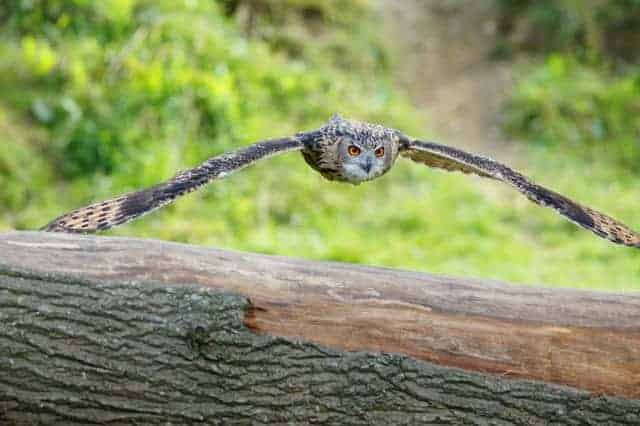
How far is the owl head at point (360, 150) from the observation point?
5.78 m

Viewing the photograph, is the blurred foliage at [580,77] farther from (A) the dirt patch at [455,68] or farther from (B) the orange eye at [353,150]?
(B) the orange eye at [353,150]

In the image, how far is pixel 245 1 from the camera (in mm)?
12648

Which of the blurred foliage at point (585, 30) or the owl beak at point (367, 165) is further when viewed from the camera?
the blurred foliage at point (585, 30)

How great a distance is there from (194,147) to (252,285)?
5.84 meters

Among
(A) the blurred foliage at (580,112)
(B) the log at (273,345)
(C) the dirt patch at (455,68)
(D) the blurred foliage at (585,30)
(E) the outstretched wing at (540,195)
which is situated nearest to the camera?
(B) the log at (273,345)

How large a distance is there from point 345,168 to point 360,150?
0.13 m

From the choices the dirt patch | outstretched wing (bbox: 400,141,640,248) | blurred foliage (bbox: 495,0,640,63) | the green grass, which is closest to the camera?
outstretched wing (bbox: 400,141,640,248)

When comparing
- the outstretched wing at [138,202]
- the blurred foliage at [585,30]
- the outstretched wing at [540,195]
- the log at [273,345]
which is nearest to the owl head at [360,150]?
the outstretched wing at [540,195]

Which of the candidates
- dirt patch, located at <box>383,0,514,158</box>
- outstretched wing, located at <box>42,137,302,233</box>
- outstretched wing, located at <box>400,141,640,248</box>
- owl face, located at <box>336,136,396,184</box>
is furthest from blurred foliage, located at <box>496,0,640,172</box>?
outstretched wing, located at <box>42,137,302,233</box>

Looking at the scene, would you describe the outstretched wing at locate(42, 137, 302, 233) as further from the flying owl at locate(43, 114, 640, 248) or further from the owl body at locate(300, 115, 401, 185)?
the owl body at locate(300, 115, 401, 185)

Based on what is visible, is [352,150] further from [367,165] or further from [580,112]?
[580,112]

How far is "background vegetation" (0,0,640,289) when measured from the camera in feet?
30.0

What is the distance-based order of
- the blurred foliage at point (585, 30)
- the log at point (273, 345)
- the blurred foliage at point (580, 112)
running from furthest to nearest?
1. the blurred foliage at point (585, 30)
2. the blurred foliage at point (580, 112)
3. the log at point (273, 345)

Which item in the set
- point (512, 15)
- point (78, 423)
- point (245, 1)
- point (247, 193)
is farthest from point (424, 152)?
point (512, 15)
